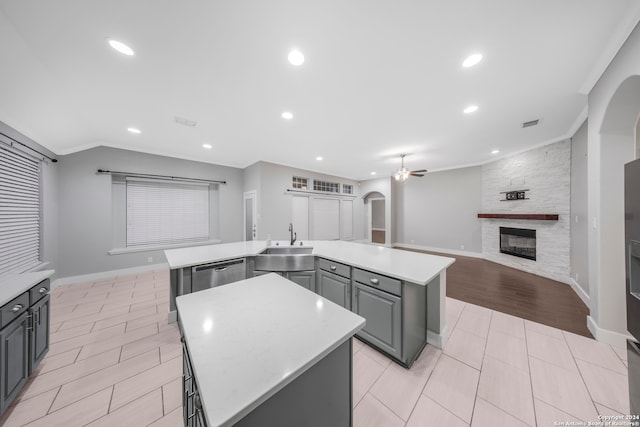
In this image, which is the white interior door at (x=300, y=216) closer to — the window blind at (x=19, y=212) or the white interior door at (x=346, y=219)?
the white interior door at (x=346, y=219)

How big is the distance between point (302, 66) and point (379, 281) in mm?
2193

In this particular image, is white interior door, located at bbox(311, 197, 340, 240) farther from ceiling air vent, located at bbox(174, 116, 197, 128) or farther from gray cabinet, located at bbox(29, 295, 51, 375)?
gray cabinet, located at bbox(29, 295, 51, 375)

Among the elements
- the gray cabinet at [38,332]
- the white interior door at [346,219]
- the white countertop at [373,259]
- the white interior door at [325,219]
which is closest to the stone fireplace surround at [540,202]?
the white countertop at [373,259]

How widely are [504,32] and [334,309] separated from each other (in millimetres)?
2469

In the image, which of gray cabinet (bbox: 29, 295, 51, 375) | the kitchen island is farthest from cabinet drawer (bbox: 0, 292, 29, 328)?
the kitchen island

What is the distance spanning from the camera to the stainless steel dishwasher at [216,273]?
2250 millimetres

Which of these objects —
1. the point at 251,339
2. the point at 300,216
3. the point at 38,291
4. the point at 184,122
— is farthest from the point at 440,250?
the point at 38,291

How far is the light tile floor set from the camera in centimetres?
135

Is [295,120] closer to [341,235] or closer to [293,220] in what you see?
[293,220]

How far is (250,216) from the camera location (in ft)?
18.2

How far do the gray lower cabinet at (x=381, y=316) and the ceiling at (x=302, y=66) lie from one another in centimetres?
220

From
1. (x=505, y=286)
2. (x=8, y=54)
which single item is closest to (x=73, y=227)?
(x=8, y=54)

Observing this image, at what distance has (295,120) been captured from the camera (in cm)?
308

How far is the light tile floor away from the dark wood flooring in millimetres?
342
